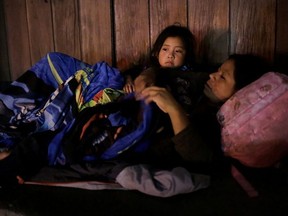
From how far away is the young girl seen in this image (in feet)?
4.21

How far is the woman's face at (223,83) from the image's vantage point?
1.08 metres

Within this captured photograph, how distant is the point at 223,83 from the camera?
3.55 ft

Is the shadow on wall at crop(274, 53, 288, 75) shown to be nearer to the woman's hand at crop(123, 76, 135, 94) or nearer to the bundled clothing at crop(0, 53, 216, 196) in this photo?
the bundled clothing at crop(0, 53, 216, 196)

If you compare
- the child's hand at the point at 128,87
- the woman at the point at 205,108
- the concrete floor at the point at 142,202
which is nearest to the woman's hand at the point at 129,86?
the child's hand at the point at 128,87

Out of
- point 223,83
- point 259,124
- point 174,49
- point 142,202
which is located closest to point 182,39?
point 174,49

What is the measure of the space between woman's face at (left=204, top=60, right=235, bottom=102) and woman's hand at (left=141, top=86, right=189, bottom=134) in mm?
241

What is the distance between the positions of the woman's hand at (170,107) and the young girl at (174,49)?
1.07 ft

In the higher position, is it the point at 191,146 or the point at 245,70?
the point at 245,70

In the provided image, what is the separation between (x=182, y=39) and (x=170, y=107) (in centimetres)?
48

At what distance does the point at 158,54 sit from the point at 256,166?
63cm

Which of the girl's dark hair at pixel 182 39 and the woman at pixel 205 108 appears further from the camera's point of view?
the girl's dark hair at pixel 182 39

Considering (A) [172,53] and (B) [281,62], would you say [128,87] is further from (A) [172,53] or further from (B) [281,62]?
(B) [281,62]

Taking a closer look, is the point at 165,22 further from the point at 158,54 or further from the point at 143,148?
the point at 143,148

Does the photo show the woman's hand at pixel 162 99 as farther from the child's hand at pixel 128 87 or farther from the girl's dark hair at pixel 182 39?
the girl's dark hair at pixel 182 39
